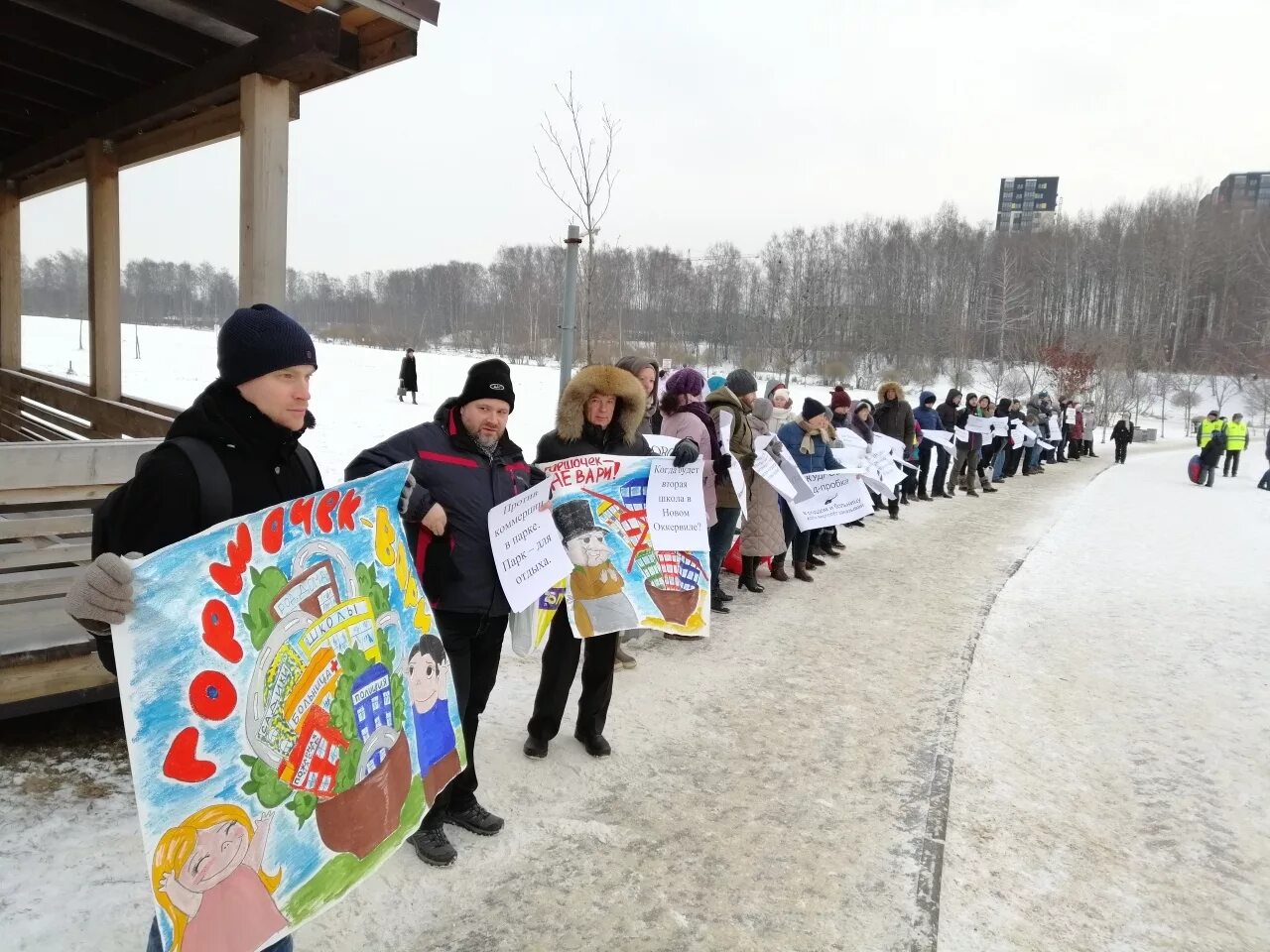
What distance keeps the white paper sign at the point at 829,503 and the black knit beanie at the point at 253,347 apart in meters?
6.45

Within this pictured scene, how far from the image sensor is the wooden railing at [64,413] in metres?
5.78

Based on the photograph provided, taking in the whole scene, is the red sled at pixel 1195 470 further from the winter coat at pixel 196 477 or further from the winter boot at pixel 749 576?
the winter coat at pixel 196 477

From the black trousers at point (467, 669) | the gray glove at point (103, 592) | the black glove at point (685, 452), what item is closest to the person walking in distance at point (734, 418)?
the black glove at point (685, 452)

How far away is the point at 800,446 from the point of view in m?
8.41

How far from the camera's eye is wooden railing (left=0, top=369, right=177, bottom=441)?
5.78 m

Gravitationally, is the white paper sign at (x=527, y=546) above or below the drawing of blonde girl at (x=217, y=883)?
above

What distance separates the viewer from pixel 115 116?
224 inches

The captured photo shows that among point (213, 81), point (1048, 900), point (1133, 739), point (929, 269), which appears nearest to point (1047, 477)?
point (1133, 739)

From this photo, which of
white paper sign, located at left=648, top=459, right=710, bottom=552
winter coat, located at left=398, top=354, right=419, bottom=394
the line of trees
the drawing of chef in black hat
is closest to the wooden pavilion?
the drawing of chef in black hat

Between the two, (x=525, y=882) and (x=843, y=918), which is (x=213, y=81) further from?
(x=843, y=918)

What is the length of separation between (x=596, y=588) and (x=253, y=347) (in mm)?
2421

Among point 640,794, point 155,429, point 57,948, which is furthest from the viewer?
point 155,429

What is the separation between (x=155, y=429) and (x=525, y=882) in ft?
13.6

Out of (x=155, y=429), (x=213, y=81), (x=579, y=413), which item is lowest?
(x=155, y=429)
